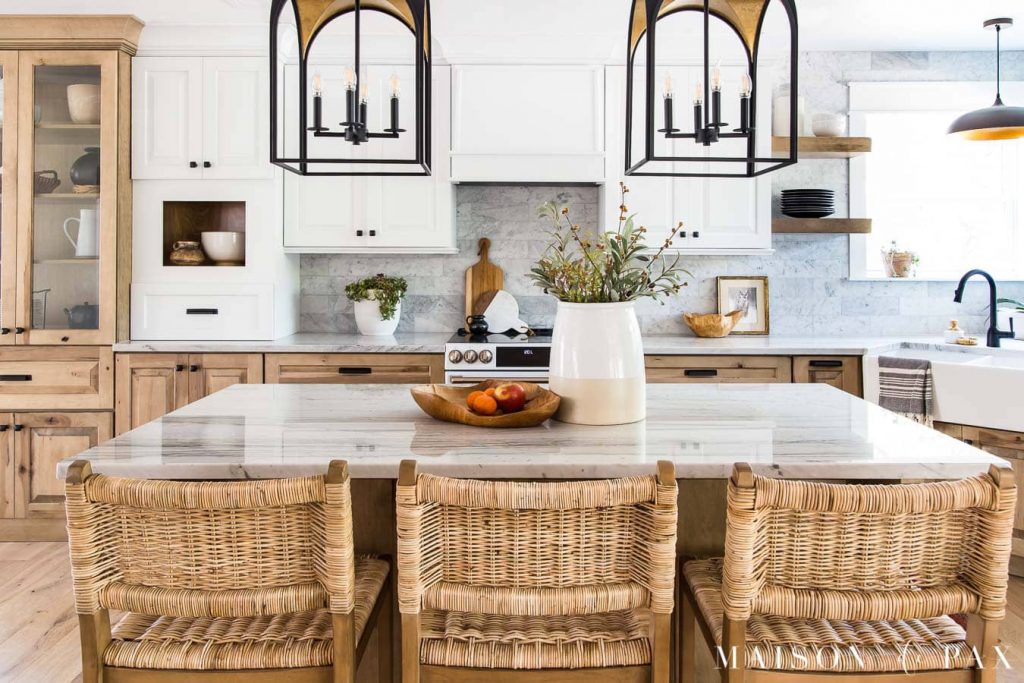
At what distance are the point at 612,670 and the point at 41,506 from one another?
3.26 metres

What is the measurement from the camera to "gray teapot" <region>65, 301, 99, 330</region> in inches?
141

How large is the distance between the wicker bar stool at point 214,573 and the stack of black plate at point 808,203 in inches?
133

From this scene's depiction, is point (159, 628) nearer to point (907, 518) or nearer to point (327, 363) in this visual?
point (907, 518)

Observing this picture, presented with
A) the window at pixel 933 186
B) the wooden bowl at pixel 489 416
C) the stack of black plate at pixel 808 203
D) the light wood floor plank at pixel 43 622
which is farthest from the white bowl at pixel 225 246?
the window at pixel 933 186

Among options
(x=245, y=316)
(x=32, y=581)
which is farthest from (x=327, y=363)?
(x=32, y=581)

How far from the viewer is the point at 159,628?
1.39 m

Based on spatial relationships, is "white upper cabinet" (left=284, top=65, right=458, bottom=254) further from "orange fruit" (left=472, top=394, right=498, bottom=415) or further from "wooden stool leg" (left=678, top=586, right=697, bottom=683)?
"wooden stool leg" (left=678, top=586, right=697, bottom=683)

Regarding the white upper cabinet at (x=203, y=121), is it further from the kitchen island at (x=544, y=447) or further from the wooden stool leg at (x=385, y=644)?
the wooden stool leg at (x=385, y=644)

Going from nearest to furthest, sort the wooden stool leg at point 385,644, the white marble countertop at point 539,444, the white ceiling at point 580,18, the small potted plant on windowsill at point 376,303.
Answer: the white marble countertop at point 539,444 → the wooden stool leg at point 385,644 → the white ceiling at point 580,18 → the small potted plant on windowsill at point 376,303

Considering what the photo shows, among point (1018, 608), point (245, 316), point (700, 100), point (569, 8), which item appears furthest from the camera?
point (245, 316)

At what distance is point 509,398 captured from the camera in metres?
1.89

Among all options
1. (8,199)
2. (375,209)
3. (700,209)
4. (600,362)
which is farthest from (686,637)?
(8,199)

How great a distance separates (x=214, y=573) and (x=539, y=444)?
2.28 ft

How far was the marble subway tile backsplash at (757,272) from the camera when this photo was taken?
416cm
